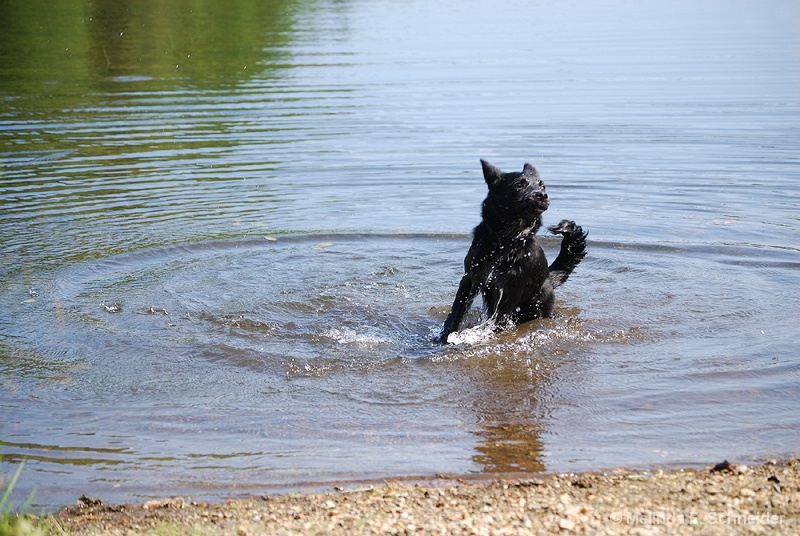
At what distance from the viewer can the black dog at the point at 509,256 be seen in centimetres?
690

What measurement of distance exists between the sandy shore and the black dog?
243 cm

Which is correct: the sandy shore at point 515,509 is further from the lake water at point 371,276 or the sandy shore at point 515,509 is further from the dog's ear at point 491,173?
the dog's ear at point 491,173

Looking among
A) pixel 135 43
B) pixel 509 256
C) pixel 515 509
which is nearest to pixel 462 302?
pixel 509 256

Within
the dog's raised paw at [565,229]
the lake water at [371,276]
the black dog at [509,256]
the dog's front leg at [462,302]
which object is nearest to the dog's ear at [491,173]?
the black dog at [509,256]

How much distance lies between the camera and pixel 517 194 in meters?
6.86

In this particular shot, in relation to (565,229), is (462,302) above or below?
below

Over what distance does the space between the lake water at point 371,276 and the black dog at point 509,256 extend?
0.28 m

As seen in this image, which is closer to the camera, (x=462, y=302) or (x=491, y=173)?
(x=491, y=173)

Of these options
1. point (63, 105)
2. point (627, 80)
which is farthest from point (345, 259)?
point (627, 80)

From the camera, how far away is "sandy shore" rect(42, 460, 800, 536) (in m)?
4.22

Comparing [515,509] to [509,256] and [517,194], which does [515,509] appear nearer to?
[517,194]

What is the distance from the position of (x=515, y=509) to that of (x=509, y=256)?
3.06 meters

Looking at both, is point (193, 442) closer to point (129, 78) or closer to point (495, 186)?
point (495, 186)

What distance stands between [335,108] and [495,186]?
37.7 feet
